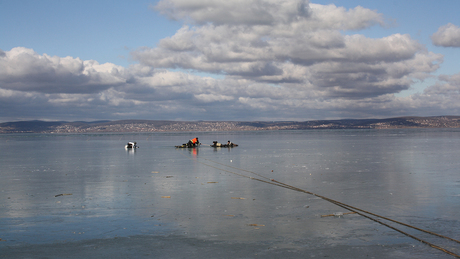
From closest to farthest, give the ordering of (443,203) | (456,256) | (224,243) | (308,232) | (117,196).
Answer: (456,256), (224,243), (308,232), (443,203), (117,196)

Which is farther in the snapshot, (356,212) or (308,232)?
(356,212)

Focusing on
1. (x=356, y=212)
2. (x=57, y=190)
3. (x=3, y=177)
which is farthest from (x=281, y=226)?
(x=3, y=177)

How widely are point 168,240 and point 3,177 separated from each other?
22889 millimetres

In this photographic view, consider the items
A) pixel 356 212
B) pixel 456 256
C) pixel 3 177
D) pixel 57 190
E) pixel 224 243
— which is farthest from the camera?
pixel 3 177

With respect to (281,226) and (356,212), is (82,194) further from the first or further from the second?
(356,212)

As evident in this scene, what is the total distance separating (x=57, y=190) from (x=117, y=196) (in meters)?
4.83

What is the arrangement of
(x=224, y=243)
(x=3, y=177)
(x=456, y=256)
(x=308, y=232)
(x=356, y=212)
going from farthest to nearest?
(x=3, y=177) < (x=356, y=212) < (x=308, y=232) < (x=224, y=243) < (x=456, y=256)

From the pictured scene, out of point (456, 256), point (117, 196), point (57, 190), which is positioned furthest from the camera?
point (57, 190)

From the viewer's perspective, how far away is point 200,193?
21141mm

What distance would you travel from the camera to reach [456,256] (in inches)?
408

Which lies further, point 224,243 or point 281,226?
point 281,226

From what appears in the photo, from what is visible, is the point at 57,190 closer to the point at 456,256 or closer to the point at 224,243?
the point at 224,243

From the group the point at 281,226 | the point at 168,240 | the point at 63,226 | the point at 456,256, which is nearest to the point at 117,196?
the point at 63,226

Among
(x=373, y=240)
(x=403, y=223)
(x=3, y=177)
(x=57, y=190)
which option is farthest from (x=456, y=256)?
(x=3, y=177)
